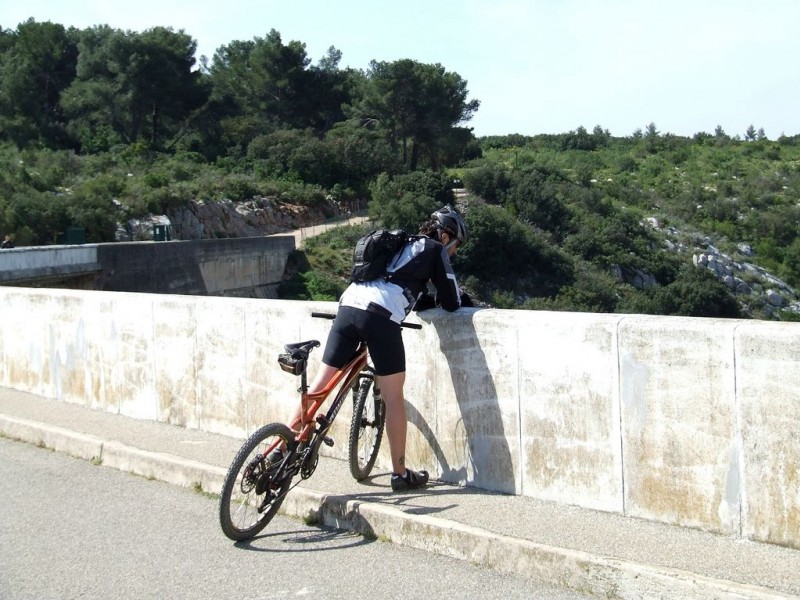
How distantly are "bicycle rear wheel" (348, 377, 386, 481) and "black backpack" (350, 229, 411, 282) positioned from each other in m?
0.72

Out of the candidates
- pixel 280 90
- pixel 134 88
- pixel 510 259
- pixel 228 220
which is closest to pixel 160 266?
pixel 228 220

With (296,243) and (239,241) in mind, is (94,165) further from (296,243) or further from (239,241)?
(239,241)

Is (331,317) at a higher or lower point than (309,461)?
higher

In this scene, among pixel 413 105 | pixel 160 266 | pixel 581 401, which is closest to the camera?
pixel 581 401

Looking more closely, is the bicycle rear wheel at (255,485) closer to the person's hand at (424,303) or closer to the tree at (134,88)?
the person's hand at (424,303)

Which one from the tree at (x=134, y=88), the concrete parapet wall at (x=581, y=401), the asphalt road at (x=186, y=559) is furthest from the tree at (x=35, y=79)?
the asphalt road at (x=186, y=559)

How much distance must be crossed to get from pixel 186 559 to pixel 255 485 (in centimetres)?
52

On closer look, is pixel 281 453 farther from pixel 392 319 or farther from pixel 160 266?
pixel 160 266

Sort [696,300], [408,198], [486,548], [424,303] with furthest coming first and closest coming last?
[408,198] → [696,300] → [424,303] → [486,548]

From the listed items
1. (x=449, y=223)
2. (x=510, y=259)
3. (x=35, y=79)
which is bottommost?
(x=449, y=223)

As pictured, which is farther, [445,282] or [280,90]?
[280,90]

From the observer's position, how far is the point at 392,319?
5312mm

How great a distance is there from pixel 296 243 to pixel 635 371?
3969 centimetres

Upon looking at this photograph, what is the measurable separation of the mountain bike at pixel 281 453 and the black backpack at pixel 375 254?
0.38 meters
